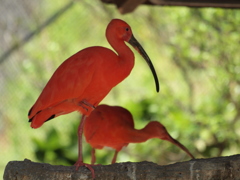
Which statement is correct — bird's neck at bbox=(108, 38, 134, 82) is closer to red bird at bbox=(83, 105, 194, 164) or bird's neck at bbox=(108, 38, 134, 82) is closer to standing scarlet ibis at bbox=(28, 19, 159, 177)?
standing scarlet ibis at bbox=(28, 19, 159, 177)

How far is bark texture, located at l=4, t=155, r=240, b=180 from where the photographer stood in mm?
3236

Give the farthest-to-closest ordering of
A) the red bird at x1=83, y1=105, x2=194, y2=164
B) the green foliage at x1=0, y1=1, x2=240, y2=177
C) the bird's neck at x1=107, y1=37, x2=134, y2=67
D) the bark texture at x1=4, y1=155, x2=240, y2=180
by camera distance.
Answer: the green foliage at x1=0, y1=1, x2=240, y2=177, the red bird at x1=83, y1=105, x2=194, y2=164, the bird's neck at x1=107, y1=37, x2=134, y2=67, the bark texture at x1=4, y1=155, x2=240, y2=180

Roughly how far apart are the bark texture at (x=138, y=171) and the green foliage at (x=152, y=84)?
3731mm

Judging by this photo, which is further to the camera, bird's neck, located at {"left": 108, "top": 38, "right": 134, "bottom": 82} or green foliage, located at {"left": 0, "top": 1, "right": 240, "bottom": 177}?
green foliage, located at {"left": 0, "top": 1, "right": 240, "bottom": 177}

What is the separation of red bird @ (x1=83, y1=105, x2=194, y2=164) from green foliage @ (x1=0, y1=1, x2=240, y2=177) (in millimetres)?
2905

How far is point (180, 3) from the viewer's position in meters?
4.67

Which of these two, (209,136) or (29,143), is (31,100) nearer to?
(29,143)

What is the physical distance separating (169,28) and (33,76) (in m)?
2.27

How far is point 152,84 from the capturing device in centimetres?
828

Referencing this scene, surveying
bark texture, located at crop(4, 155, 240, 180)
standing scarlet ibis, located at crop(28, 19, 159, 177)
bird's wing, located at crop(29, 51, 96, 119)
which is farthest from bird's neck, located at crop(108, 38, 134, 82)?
bark texture, located at crop(4, 155, 240, 180)

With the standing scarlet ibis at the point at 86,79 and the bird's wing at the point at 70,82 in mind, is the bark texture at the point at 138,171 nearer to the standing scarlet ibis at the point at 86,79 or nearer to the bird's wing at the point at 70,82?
the standing scarlet ibis at the point at 86,79

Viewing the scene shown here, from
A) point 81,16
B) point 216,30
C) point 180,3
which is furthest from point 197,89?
point 180,3

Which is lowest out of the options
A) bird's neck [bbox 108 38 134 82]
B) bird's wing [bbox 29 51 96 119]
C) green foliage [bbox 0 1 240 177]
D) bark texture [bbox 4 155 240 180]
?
bark texture [bbox 4 155 240 180]

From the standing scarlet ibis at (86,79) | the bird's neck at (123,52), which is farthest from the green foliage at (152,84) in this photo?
the standing scarlet ibis at (86,79)
